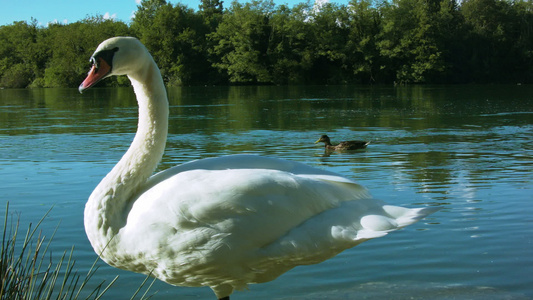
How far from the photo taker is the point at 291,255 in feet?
10.5

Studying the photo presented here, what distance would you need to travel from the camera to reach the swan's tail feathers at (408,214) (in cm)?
305

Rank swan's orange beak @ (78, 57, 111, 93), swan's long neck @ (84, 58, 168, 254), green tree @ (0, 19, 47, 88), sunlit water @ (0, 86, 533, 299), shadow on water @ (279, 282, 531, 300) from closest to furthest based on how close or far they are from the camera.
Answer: swan's long neck @ (84, 58, 168, 254)
swan's orange beak @ (78, 57, 111, 93)
shadow on water @ (279, 282, 531, 300)
sunlit water @ (0, 86, 533, 299)
green tree @ (0, 19, 47, 88)

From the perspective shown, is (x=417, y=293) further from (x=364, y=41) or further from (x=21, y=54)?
(x=21, y=54)

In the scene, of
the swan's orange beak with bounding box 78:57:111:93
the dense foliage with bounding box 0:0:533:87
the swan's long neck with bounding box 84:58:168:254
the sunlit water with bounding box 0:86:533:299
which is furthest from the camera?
the dense foliage with bounding box 0:0:533:87

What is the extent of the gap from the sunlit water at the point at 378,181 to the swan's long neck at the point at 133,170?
99cm

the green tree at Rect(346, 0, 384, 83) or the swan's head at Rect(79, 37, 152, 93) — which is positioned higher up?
the green tree at Rect(346, 0, 384, 83)

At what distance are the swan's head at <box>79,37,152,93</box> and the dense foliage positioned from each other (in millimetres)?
63717

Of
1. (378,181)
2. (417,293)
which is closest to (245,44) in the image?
(378,181)

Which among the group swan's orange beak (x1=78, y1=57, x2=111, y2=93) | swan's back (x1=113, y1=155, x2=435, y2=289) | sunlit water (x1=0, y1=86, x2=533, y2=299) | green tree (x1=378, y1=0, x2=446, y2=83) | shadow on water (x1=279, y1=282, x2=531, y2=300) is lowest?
shadow on water (x1=279, y1=282, x2=531, y2=300)

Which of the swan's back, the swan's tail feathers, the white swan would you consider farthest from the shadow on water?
the swan's tail feathers

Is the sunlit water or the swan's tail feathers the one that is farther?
the sunlit water

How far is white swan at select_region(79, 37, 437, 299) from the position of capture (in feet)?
10.4

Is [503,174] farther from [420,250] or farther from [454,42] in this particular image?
[454,42]

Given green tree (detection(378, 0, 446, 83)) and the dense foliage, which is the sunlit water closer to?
green tree (detection(378, 0, 446, 83))
